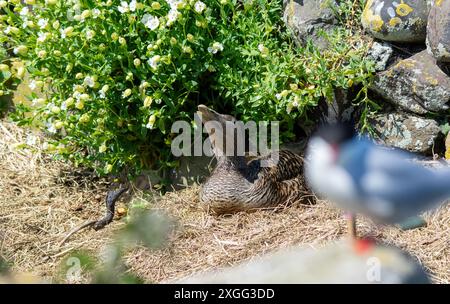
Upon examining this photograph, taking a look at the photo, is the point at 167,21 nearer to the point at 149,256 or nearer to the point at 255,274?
the point at 149,256

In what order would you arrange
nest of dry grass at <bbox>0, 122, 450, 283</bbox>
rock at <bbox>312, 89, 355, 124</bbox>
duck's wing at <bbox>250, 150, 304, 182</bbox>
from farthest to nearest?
rock at <bbox>312, 89, 355, 124</bbox> → duck's wing at <bbox>250, 150, 304, 182</bbox> → nest of dry grass at <bbox>0, 122, 450, 283</bbox>

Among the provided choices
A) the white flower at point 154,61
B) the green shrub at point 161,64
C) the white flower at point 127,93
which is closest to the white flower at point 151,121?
the green shrub at point 161,64

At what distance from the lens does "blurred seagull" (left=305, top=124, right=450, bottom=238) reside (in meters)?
2.25

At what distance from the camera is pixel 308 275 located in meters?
2.23

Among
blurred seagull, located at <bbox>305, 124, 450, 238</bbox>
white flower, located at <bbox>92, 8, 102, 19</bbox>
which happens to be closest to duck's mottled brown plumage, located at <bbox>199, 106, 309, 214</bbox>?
white flower, located at <bbox>92, 8, 102, 19</bbox>

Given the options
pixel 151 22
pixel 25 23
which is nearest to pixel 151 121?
pixel 151 22

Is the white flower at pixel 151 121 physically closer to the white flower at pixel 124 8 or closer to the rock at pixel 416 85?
the white flower at pixel 124 8

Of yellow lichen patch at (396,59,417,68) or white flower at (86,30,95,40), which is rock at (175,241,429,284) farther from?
white flower at (86,30,95,40)

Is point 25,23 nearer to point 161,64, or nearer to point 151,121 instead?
point 161,64

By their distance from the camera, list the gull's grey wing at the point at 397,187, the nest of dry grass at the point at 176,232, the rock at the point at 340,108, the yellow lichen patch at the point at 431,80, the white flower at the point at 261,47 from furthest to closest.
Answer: the rock at the point at 340,108, the white flower at the point at 261,47, the yellow lichen patch at the point at 431,80, the nest of dry grass at the point at 176,232, the gull's grey wing at the point at 397,187

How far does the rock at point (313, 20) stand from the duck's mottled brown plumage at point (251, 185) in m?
0.82

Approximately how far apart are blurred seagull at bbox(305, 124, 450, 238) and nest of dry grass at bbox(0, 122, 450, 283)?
137 cm

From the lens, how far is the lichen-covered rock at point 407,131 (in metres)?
4.89
